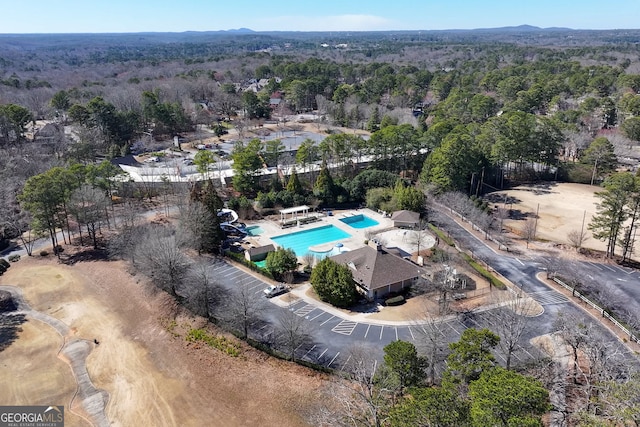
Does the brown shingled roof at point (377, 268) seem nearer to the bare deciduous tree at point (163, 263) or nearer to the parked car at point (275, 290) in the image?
the parked car at point (275, 290)

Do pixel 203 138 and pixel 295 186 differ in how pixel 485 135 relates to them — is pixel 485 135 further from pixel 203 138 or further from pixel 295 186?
pixel 203 138

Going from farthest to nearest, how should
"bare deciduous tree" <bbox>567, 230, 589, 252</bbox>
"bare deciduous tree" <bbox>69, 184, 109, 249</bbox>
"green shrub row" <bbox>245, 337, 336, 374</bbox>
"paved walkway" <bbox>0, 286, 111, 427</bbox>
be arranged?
1. "bare deciduous tree" <bbox>567, 230, 589, 252</bbox>
2. "bare deciduous tree" <bbox>69, 184, 109, 249</bbox>
3. "green shrub row" <bbox>245, 337, 336, 374</bbox>
4. "paved walkway" <bbox>0, 286, 111, 427</bbox>

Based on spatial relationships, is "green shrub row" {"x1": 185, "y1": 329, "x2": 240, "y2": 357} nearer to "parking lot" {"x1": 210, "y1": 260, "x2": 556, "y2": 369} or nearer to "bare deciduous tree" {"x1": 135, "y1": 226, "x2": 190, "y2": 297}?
"parking lot" {"x1": 210, "y1": 260, "x2": 556, "y2": 369}

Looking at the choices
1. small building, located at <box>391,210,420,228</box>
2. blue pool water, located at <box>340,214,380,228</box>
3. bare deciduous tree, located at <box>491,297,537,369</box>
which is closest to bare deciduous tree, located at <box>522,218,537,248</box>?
small building, located at <box>391,210,420,228</box>

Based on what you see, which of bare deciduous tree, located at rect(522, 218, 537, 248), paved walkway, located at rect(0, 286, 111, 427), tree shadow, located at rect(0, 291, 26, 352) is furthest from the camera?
bare deciduous tree, located at rect(522, 218, 537, 248)

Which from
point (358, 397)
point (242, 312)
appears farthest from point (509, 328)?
point (242, 312)

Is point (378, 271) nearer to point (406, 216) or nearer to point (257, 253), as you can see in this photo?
point (257, 253)
